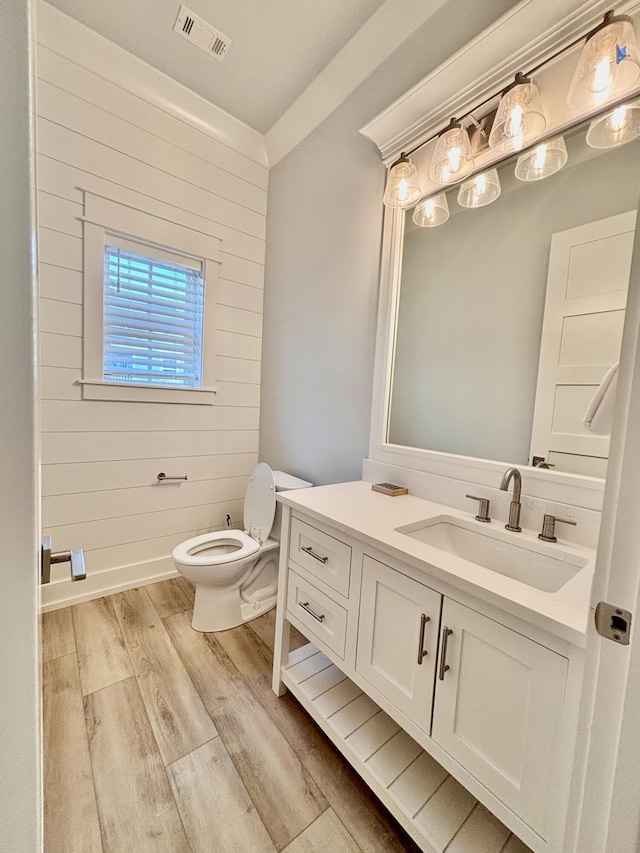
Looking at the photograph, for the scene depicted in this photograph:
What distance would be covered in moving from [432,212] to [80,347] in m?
1.96

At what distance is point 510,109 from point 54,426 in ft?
8.16

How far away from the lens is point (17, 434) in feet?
A: 1.06

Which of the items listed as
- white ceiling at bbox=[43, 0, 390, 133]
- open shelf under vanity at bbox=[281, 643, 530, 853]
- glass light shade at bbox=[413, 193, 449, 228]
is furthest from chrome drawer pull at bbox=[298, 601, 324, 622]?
white ceiling at bbox=[43, 0, 390, 133]

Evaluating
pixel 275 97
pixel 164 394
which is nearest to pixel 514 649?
pixel 164 394

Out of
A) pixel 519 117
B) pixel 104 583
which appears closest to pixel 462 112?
pixel 519 117

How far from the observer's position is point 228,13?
1675mm

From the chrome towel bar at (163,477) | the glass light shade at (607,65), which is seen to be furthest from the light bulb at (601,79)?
the chrome towel bar at (163,477)

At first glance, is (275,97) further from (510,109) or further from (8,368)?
(8,368)

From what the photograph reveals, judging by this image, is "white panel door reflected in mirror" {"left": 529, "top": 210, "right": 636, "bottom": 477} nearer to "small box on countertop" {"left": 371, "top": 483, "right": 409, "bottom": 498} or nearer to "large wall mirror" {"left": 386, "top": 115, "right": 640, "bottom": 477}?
"large wall mirror" {"left": 386, "top": 115, "right": 640, "bottom": 477}

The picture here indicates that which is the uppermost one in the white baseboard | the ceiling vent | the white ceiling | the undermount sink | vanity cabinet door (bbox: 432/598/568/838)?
the white ceiling

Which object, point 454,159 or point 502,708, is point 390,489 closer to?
point 502,708

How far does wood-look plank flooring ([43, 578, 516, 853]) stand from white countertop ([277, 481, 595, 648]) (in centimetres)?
76

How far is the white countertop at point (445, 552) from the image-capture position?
0.71 metres

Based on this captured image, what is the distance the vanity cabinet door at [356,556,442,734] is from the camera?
921 millimetres
